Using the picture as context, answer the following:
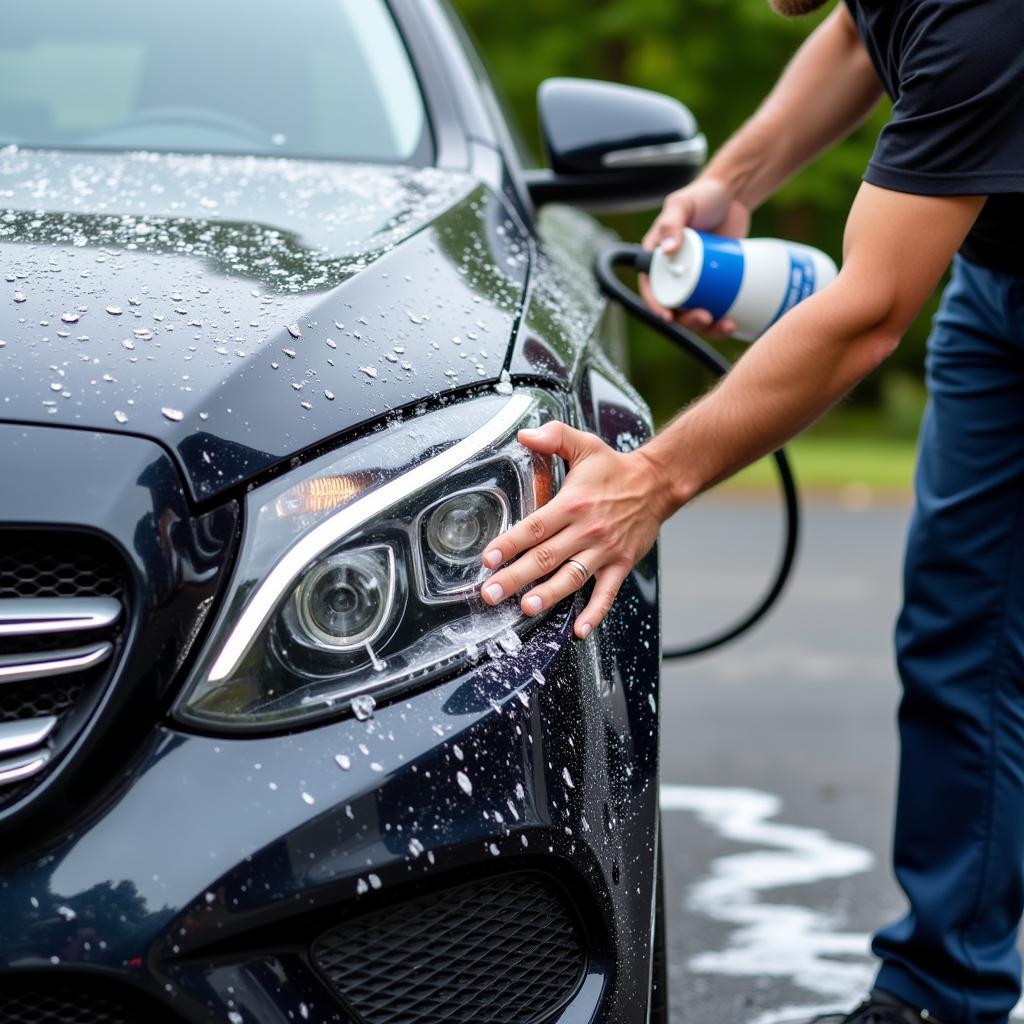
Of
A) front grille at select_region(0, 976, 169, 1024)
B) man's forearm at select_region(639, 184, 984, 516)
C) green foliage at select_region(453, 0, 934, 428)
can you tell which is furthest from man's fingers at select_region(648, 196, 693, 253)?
green foliage at select_region(453, 0, 934, 428)

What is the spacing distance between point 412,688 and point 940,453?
1.22 meters

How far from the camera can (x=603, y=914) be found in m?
1.53

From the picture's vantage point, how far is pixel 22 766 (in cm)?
138

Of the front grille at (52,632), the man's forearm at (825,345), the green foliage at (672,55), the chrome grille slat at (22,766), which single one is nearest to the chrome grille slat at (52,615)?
the front grille at (52,632)

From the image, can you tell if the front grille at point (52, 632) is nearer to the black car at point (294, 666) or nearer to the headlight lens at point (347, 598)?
the black car at point (294, 666)

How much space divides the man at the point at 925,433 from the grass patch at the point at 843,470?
7.06 metres

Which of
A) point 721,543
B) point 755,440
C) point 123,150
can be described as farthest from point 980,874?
point 721,543

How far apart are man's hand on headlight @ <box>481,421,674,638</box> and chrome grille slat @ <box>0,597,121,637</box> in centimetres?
36

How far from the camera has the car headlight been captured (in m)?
1.44

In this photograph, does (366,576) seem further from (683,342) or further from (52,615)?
(683,342)

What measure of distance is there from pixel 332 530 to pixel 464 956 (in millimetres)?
409

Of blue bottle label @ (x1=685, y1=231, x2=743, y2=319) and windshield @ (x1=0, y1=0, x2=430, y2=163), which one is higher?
windshield @ (x1=0, y1=0, x2=430, y2=163)

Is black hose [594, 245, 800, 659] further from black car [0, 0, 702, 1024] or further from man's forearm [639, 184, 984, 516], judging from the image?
black car [0, 0, 702, 1024]

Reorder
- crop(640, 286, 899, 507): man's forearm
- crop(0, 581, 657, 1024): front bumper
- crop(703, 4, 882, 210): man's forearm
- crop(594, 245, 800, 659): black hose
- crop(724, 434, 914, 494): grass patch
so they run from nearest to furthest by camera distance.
→ 1. crop(0, 581, 657, 1024): front bumper
2. crop(640, 286, 899, 507): man's forearm
3. crop(594, 245, 800, 659): black hose
4. crop(703, 4, 882, 210): man's forearm
5. crop(724, 434, 914, 494): grass patch
